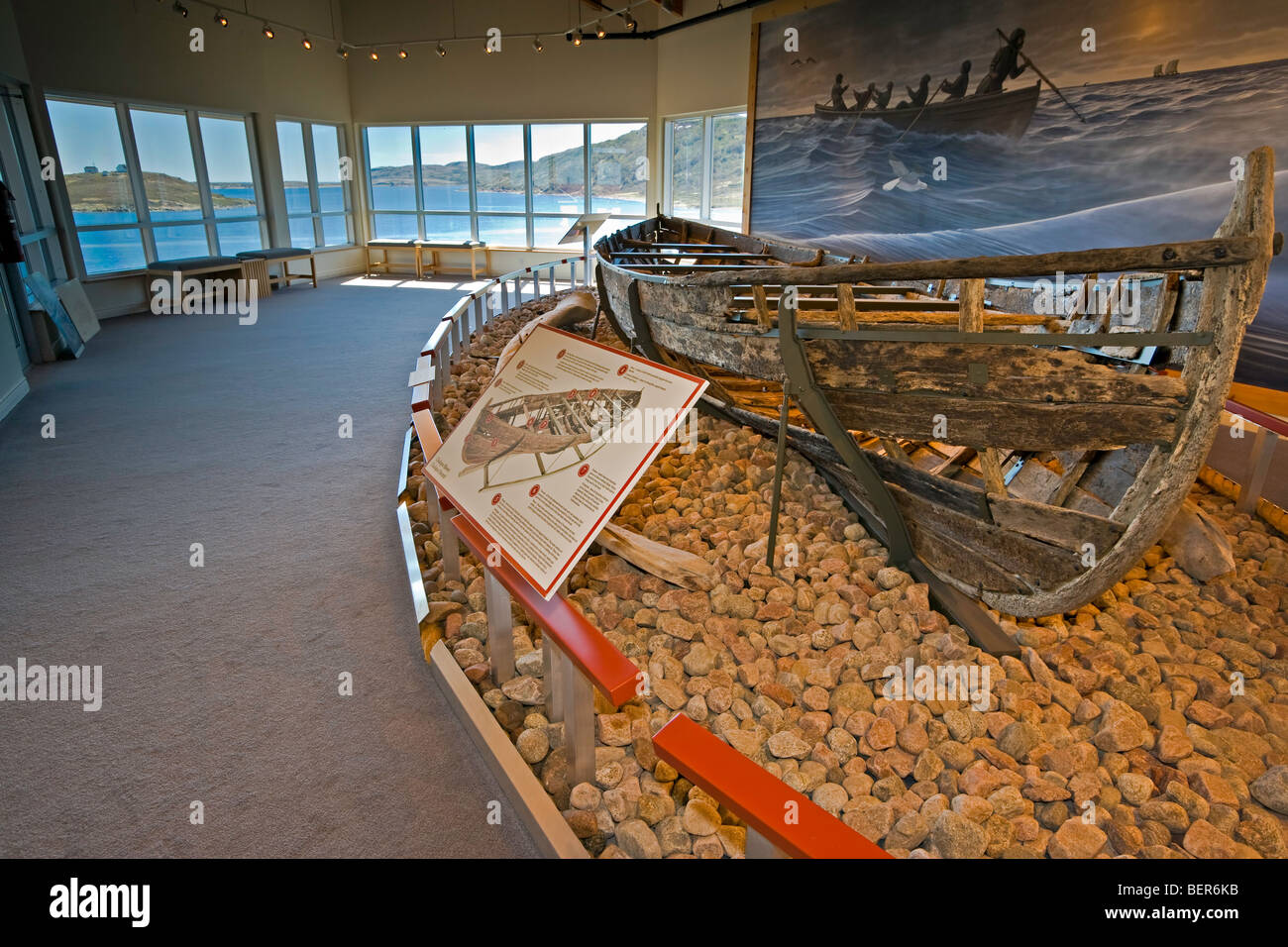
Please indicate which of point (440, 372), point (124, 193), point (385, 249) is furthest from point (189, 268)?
point (440, 372)

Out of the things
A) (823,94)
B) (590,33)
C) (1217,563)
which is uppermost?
(590,33)

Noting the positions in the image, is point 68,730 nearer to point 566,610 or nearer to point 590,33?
point 566,610

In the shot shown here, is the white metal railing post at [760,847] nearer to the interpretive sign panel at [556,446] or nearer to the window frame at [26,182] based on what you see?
the interpretive sign panel at [556,446]

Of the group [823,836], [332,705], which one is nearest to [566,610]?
[823,836]

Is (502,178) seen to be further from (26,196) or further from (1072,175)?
(1072,175)

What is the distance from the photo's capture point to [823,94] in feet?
32.0

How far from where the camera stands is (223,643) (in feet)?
9.75

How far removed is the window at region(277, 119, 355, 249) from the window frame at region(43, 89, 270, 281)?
71cm

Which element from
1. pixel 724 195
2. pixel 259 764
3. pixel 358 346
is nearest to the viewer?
pixel 259 764

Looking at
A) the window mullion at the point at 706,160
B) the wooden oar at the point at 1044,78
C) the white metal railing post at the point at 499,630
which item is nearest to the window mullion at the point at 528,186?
the window mullion at the point at 706,160

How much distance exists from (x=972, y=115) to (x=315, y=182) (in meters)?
12.5

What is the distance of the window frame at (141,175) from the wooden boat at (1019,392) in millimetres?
10224

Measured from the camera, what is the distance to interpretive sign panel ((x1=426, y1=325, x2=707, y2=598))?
200cm
